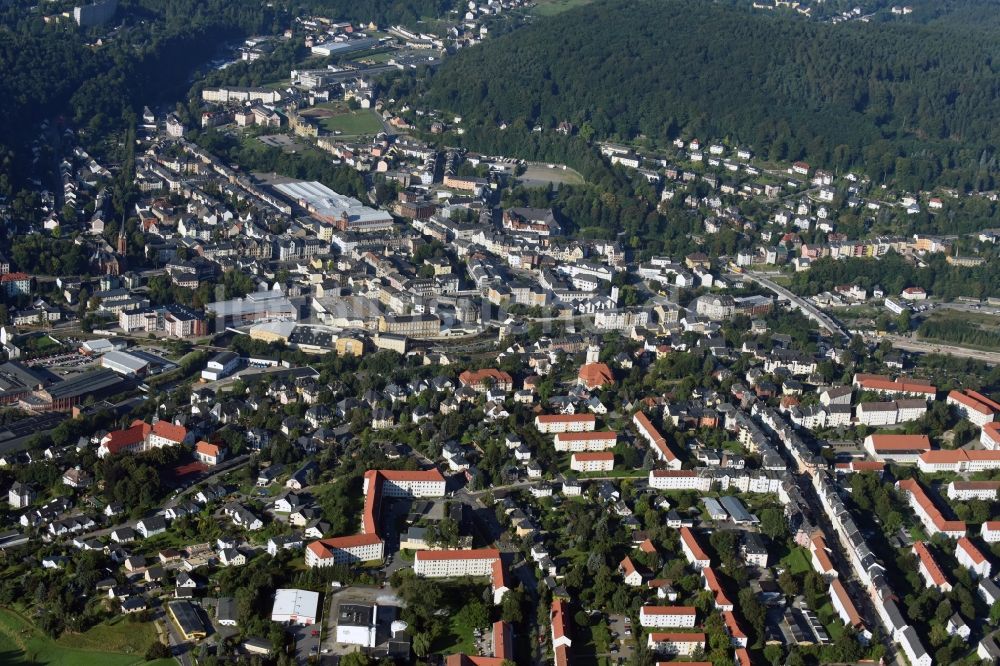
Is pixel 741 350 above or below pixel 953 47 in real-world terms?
below

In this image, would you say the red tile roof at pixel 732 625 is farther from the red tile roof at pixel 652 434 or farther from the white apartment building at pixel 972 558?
the red tile roof at pixel 652 434

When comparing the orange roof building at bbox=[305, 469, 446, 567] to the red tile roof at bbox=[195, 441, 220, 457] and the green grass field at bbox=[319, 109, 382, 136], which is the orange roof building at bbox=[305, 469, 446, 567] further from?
→ the green grass field at bbox=[319, 109, 382, 136]

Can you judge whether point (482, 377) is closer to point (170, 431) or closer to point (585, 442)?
point (585, 442)

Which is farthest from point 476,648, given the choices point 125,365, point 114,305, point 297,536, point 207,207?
point 207,207

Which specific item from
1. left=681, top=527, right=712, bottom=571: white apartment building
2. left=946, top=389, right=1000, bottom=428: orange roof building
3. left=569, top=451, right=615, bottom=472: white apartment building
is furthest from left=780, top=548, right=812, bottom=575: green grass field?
left=946, top=389, right=1000, bottom=428: orange roof building

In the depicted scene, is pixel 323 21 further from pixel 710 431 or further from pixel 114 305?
pixel 710 431

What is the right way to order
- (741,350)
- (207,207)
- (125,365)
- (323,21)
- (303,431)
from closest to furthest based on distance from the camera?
(303,431) < (125,365) < (741,350) < (207,207) < (323,21)

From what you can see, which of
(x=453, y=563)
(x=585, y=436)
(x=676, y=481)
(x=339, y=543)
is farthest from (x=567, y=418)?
(x=339, y=543)
